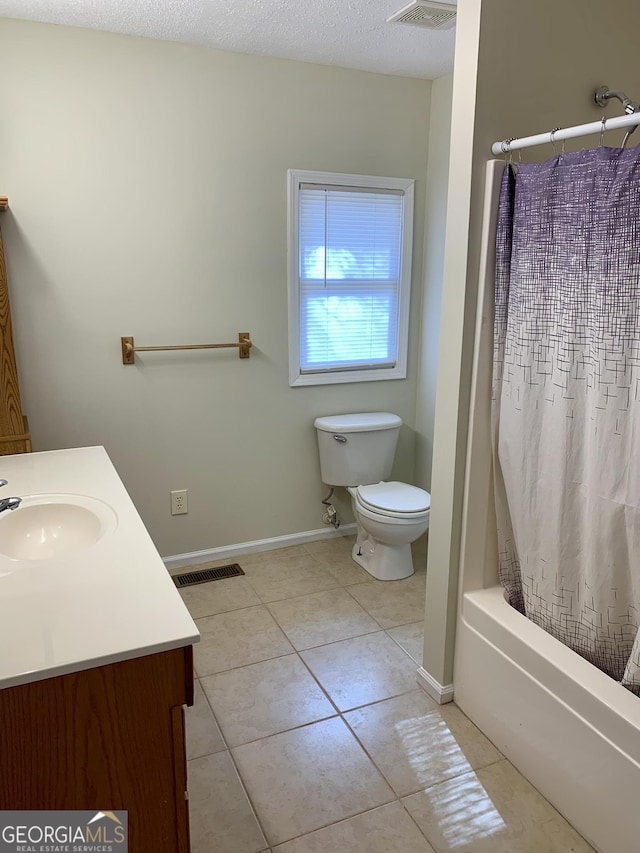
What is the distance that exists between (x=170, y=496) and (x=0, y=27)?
1984mm

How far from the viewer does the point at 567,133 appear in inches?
62.1

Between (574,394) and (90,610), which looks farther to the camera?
(574,394)

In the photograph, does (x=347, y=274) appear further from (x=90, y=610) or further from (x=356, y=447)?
(x=90, y=610)

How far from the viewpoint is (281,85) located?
2.84m

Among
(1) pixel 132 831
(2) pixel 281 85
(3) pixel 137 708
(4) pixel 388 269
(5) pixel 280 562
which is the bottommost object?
(5) pixel 280 562

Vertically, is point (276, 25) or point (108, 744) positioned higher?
point (276, 25)

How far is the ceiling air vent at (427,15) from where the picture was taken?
2191 mm

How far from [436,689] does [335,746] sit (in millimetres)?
413

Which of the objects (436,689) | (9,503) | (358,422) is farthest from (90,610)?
(358,422)

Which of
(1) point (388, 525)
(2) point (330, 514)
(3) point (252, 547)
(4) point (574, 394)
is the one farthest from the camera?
(2) point (330, 514)

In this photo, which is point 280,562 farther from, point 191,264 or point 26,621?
point 26,621

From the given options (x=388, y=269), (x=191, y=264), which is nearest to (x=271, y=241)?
(x=191, y=264)

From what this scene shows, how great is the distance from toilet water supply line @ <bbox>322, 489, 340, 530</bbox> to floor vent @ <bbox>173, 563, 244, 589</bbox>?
0.55m

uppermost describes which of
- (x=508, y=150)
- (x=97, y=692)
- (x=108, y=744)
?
(x=508, y=150)
